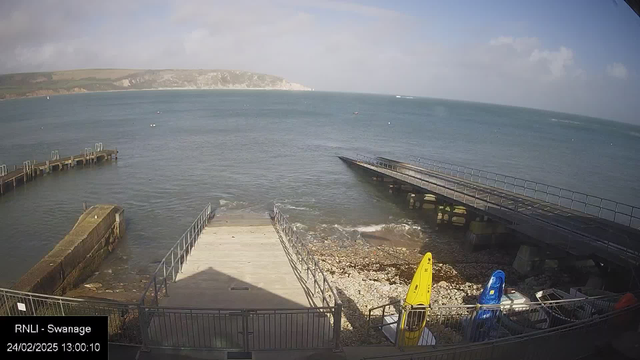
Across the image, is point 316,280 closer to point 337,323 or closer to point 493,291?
point 337,323

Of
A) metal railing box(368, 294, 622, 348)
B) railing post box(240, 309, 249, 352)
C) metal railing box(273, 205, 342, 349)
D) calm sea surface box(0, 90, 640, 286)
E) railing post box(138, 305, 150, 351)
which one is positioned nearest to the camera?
railing post box(240, 309, 249, 352)

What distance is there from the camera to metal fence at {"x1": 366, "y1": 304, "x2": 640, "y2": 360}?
6730mm

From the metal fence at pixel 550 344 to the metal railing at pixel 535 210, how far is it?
8.37m

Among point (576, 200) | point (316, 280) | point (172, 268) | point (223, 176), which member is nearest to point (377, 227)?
point (576, 200)

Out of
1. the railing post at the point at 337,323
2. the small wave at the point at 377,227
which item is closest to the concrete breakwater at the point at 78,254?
the railing post at the point at 337,323

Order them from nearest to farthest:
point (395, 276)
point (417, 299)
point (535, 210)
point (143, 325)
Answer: point (143, 325) < point (417, 299) < point (395, 276) < point (535, 210)

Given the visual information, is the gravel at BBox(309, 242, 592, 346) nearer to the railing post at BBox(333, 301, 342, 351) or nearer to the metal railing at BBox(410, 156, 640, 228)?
the railing post at BBox(333, 301, 342, 351)

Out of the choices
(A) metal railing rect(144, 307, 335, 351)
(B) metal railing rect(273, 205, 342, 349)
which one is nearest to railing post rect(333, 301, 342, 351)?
(B) metal railing rect(273, 205, 342, 349)

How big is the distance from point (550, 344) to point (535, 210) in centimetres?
1639

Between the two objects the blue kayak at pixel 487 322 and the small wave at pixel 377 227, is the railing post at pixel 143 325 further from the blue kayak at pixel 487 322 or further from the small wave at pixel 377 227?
the small wave at pixel 377 227

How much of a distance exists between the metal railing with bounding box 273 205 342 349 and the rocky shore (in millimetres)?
1347

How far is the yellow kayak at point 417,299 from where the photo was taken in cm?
846

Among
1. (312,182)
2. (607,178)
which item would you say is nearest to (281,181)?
(312,182)

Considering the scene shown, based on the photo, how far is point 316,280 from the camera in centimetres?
1023
